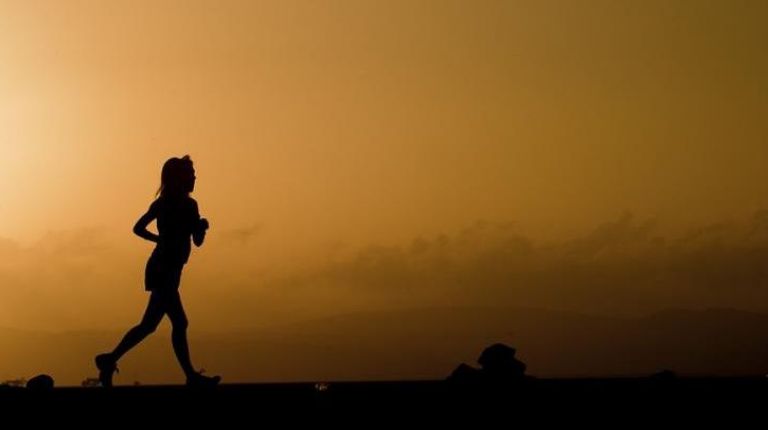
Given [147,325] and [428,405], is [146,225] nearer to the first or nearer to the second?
[147,325]

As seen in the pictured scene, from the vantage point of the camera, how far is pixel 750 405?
7.33m

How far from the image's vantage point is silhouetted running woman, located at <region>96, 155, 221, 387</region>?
11141 mm

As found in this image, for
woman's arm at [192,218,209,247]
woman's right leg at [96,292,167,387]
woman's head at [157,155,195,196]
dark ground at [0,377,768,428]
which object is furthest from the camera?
woman's arm at [192,218,209,247]

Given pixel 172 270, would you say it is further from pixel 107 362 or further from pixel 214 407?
pixel 214 407

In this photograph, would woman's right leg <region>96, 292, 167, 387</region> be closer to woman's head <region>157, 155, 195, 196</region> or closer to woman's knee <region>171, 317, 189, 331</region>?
woman's knee <region>171, 317, 189, 331</region>

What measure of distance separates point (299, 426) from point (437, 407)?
45.5 inches

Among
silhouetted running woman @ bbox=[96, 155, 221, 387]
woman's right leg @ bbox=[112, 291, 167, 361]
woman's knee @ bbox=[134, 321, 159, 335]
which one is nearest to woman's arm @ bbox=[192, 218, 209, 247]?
silhouetted running woman @ bbox=[96, 155, 221, 387]

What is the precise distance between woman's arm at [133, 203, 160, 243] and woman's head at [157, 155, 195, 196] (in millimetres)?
222

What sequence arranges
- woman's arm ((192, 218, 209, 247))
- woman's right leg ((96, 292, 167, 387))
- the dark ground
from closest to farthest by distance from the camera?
the dark ground
woman's right leg ((96, 292, 167, 387))
woman's arm ((192, 218, 209, 247))

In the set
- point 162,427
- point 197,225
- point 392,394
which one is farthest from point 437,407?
point 197,225

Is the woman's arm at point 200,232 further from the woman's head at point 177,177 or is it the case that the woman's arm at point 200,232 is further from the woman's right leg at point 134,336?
the woman's right leg at point 134,336

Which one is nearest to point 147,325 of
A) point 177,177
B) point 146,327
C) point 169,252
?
point 146,327

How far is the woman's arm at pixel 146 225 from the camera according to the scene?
11.1 m

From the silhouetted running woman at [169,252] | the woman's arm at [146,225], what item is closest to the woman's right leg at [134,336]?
the silhouetted running woman at [169,252]
